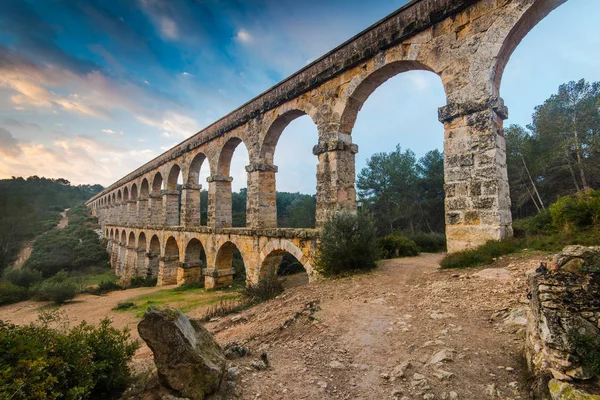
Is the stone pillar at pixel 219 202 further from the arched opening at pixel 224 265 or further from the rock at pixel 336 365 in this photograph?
the rock at pixel 336 365

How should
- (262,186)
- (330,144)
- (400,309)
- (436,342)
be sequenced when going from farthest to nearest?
(262,186)
(330,144)
(400,309)
(436,342)

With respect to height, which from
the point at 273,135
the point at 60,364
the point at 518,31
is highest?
the point at 518,31

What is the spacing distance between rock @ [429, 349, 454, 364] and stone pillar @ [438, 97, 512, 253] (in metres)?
3.03

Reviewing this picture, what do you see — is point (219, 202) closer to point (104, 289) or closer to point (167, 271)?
point (167, 271)

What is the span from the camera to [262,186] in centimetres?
922

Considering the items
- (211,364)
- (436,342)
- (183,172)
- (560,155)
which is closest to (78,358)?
(211,364)

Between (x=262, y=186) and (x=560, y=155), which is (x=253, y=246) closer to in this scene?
(x=262, y=186)

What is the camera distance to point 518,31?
4719 millimetres

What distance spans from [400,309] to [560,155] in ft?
53.5

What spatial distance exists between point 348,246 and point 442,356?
345 cm

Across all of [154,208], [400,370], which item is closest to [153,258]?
[154,208]

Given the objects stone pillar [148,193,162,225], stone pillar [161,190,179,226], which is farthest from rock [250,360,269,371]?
stone pillar [148,193,162,225]

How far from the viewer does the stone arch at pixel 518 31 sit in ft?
14.6

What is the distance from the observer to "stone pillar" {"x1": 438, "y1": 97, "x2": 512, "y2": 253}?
15.2ft
